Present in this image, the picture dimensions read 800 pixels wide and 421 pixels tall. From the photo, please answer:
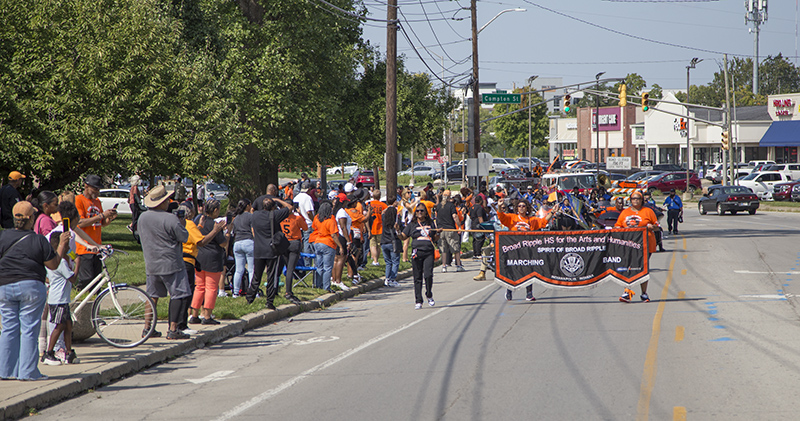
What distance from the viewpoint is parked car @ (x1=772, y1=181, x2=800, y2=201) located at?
4872 centimetres

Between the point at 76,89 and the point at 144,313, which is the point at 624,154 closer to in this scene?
the point at 76,89

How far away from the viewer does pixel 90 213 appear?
11375 mm

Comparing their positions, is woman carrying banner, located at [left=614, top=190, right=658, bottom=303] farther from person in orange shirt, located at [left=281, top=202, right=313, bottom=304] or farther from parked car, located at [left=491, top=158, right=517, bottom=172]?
parked car, located at [left=491, top=158, right=517, bottom=172]

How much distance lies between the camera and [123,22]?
2127cm

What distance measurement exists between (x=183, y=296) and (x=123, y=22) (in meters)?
13.8

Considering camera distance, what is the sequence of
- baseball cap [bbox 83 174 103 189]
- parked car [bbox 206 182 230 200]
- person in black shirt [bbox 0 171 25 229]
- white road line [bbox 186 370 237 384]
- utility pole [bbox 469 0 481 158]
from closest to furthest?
white road line [bbox 186 370 237 384] < baseball cap [bbox 83 174 103 189] < person in black shirt [bbox 0 171 25 229] < utility pole [bbox 469 0 481 158] < parked car [bbox 206 182 230 200]

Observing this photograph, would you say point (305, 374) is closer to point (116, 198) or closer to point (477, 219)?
point (477, 219)

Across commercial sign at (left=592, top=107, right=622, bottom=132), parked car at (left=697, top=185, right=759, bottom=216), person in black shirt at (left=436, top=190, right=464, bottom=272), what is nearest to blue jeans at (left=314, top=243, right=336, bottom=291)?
person in black shirt at (left=436, top=190, right=464, bottom=272)

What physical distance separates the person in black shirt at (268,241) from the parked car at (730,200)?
34182mm

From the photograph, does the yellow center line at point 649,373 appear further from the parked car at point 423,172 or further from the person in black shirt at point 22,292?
the parked car at point 423,172

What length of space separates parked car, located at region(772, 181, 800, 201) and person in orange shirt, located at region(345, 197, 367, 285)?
40314 mm

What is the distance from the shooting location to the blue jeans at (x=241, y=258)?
12.9 meters

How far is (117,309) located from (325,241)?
5546mm

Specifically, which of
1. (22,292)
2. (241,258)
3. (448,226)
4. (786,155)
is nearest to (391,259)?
(448,226)
